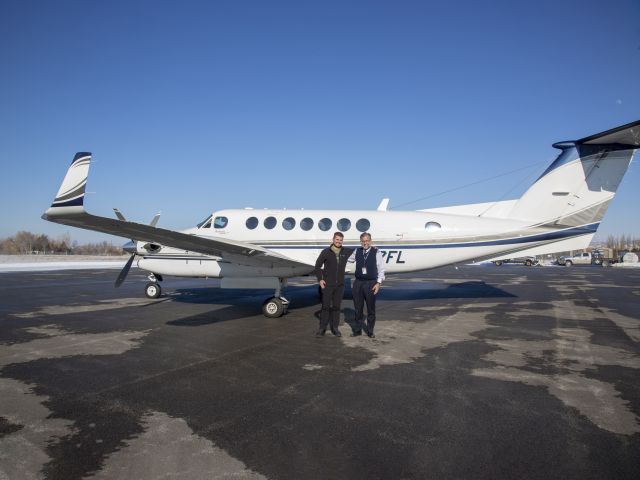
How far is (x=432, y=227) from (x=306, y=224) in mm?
3786

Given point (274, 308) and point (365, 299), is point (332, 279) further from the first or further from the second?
point (274, 308)

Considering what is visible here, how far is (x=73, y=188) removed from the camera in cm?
743

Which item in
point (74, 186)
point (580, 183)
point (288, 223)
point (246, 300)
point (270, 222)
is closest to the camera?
point (74, 186)

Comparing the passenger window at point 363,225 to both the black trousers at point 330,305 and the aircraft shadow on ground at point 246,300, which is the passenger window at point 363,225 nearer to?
the aircraft shadow on ground at point 246,300

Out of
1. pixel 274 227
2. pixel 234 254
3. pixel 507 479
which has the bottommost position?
pixel 507 479

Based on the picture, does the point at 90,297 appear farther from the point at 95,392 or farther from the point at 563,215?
the point at 563,215

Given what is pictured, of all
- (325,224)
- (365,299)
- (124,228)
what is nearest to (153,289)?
(124,228)

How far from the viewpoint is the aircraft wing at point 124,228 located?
7.38m

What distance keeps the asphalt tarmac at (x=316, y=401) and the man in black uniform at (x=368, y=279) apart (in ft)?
1.48

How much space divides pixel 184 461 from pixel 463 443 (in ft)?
8.02

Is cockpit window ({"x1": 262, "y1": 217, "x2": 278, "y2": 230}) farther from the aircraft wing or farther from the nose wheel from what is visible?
the nose wheel

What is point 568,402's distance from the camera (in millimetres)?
4645

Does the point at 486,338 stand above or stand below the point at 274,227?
below

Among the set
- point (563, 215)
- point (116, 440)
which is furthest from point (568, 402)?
Answer: point (563, 215)
